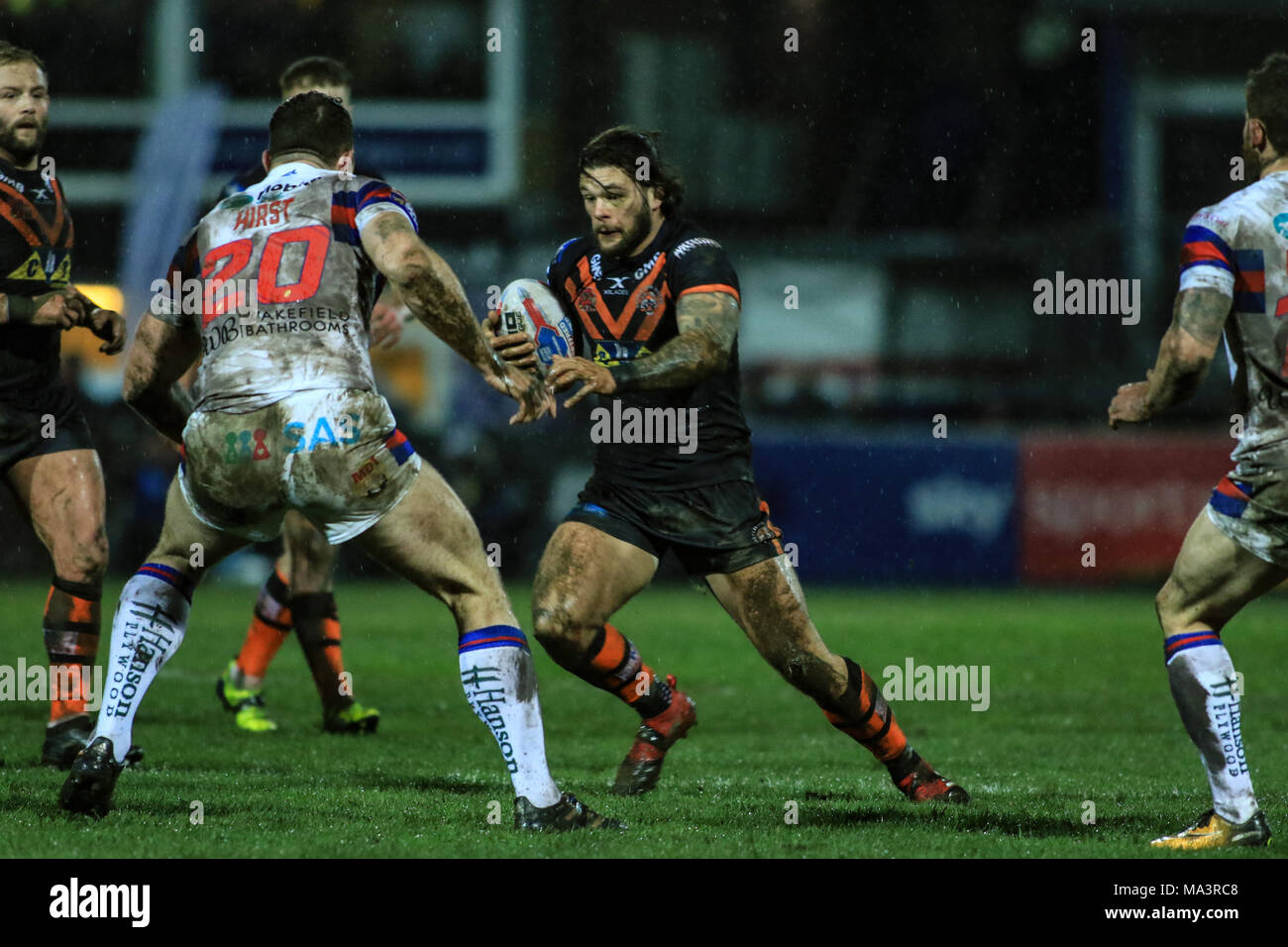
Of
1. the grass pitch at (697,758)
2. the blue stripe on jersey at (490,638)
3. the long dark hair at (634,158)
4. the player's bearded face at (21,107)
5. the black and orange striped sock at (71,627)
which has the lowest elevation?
the grass pitch at (697,758)

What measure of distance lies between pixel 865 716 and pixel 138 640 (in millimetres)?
2463

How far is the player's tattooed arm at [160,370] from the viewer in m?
5.38

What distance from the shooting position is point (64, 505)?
266 inches

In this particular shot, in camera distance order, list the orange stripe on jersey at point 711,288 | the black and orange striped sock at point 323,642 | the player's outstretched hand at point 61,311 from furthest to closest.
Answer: the black and orange striped sock at point 323,642, the player's outstretched hand at point 61,311, the orange stripe on jersey at point 711,288

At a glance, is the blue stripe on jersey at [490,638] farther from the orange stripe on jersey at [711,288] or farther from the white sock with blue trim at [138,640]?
the orange stripe on jersey at [711,288]

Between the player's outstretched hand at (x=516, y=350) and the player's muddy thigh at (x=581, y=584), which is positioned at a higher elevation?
the player's outstretched hand at (x=516, y=350)

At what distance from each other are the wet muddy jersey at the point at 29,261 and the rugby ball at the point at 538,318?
210cm

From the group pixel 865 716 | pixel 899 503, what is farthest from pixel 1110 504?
pixel 865 716

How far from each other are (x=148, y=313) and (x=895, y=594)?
10808 millimetres

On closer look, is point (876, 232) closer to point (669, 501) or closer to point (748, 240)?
point (748, 240)

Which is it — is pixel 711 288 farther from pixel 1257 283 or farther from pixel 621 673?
pixel 1257 283

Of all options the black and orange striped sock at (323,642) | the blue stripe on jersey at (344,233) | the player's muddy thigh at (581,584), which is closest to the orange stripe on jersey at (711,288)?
the player's muddy thigh at (581,584)

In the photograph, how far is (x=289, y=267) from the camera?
198 inches
